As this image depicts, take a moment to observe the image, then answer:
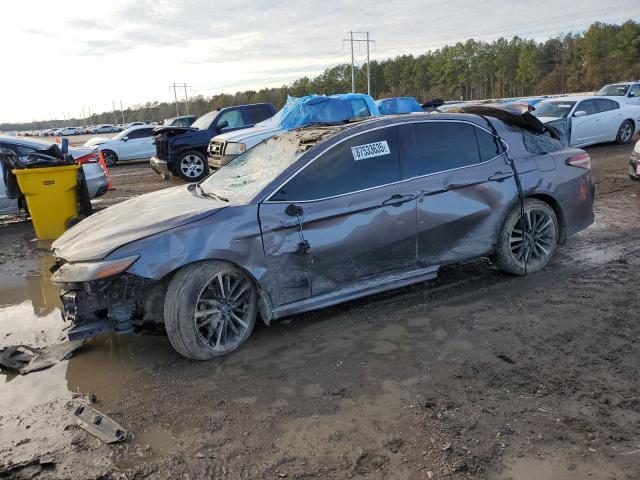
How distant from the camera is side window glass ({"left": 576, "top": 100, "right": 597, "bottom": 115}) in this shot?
45.8 ft

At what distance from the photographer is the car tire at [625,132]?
50.0ft

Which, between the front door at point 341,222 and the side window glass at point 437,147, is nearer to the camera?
the front door at point 341,222

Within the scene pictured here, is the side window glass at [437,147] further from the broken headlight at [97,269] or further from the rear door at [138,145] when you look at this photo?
the rear door at [138,145]

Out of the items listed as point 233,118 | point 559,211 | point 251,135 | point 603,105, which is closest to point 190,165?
point 233,118

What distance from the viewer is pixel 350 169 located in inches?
170

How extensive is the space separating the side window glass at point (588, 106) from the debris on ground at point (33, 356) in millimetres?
13979

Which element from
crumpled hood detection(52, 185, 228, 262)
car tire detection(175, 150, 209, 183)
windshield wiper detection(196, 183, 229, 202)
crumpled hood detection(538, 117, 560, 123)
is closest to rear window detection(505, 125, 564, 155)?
windshield wiper detection(196, 183, 229, 202)

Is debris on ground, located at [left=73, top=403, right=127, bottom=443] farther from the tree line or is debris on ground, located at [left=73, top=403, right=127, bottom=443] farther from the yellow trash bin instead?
the tree line

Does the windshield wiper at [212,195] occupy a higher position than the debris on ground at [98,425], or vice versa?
the windshield wiper at [212,195]

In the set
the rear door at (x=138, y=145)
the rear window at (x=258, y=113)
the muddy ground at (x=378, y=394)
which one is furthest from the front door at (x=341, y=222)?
the rear door at (x=138, y=145)

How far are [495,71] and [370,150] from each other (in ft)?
286

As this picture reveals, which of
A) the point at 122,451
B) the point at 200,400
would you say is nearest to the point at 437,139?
the point at 200,400

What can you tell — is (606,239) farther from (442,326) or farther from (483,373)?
(483,373)

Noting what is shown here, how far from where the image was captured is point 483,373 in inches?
135
